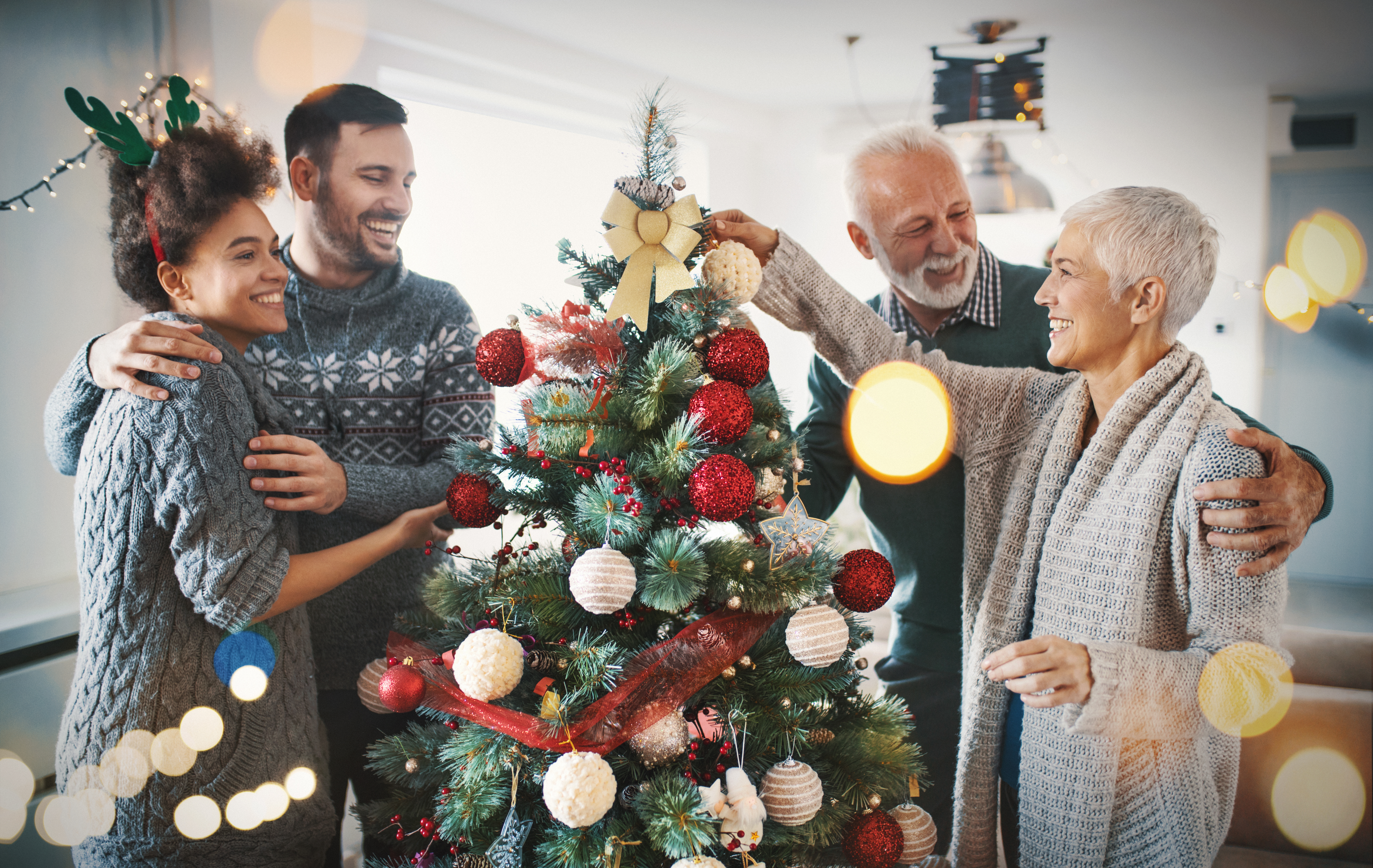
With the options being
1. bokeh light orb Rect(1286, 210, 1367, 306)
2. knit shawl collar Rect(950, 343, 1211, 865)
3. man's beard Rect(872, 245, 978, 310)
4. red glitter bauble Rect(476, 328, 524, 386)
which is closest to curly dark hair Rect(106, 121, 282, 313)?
red glitter bauble Rect(476, 328, 524, 386)

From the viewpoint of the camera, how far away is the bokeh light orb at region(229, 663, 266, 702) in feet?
3.63

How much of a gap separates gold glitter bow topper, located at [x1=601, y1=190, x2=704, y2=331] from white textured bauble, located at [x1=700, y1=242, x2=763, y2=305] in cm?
4

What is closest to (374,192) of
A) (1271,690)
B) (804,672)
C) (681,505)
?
(681,505)

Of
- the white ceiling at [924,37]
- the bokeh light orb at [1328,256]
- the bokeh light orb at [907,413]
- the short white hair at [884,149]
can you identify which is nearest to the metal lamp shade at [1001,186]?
the white ceiling at [924,37]

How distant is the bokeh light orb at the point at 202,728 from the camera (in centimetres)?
106

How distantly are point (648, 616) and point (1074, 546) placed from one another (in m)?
0.66

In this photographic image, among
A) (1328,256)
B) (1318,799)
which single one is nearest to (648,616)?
(1318,799)

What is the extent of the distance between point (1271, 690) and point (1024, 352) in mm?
742

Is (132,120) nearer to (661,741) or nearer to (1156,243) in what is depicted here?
(661,741)

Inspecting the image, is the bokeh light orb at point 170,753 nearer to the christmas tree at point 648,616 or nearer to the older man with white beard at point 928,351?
the christmas tree at point 648,616

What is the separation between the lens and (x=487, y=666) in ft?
2.96

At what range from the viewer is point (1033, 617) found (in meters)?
1.30

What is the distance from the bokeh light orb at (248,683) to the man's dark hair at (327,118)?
0.90m

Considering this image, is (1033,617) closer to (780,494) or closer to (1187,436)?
(1187,436)
